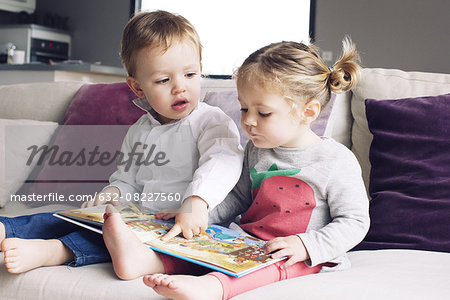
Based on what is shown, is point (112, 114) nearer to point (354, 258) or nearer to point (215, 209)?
point (215, 209)

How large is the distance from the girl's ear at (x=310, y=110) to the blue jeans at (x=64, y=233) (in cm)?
56

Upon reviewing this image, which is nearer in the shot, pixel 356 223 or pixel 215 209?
pixel 356 223

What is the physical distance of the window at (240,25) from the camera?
4.48m

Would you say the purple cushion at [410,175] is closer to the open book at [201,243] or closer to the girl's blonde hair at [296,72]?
the girl's blonde hair at [296,72]

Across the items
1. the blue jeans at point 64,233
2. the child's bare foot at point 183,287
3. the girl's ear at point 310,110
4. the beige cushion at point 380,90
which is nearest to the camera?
the child's bare foot at point 183,287

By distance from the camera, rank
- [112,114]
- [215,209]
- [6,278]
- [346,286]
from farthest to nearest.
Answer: [112,114]
[215,209]
[6,278]
[346,286]

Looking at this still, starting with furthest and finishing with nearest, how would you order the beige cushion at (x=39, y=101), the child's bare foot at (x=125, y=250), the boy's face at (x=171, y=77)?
1. the beige cushion at (x=39, y=101)
2. the boy's face at (x=171, y=77)
3. the child's bare foot at (x=125, y=250)

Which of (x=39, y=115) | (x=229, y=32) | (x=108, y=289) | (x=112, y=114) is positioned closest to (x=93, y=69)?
(x=229, y=32)

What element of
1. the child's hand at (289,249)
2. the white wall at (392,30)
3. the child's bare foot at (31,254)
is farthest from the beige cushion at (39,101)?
the white wall at (392,30)

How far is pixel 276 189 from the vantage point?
1203mm

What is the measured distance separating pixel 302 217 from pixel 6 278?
2.21ft

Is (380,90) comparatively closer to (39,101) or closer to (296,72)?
(296,72)

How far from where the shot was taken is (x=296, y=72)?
1155 mm

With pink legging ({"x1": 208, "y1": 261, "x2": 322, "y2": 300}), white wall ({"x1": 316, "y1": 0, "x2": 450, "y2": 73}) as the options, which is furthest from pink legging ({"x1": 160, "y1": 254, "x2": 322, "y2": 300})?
white wall ({"x1": 316, "y1": 0, "x2": 450, "y2": 73})
